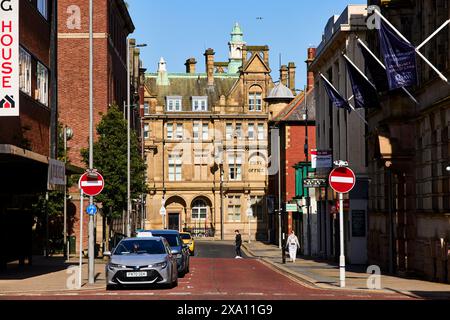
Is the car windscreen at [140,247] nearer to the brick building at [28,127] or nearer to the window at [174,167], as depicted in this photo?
the brick building at [28,127]

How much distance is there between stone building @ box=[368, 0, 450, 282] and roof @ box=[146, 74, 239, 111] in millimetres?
83366

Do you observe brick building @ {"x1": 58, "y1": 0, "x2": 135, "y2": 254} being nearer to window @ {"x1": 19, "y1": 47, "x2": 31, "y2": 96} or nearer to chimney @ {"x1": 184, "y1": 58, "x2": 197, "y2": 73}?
window @ {"x1": 19, "y1": 47, "x2": 31, "y2": 96}

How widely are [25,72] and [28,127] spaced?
8.63 ft

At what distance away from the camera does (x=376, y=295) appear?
27.1 meters

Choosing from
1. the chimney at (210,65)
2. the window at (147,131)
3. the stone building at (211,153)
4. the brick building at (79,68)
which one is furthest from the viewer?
the chimney at (210,65)

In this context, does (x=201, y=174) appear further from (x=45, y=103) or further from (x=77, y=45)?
(x=45, y=103)

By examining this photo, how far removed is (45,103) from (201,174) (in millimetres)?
74049

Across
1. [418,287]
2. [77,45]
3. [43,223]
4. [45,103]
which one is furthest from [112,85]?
[418,287]

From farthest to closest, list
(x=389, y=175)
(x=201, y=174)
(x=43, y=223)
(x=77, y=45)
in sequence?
(x=201, y=174)
(x=77, y=45)
(x=43, y=223)
(x=389, y=175)

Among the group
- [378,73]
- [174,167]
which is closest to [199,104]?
[174,167]

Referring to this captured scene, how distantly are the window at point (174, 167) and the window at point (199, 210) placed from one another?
11.3 feet

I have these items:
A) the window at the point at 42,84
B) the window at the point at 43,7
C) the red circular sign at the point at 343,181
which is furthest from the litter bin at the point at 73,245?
the red circular sign at the point at 343,181

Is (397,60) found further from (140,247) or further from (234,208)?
(234,208)

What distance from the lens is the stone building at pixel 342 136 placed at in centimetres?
5197
